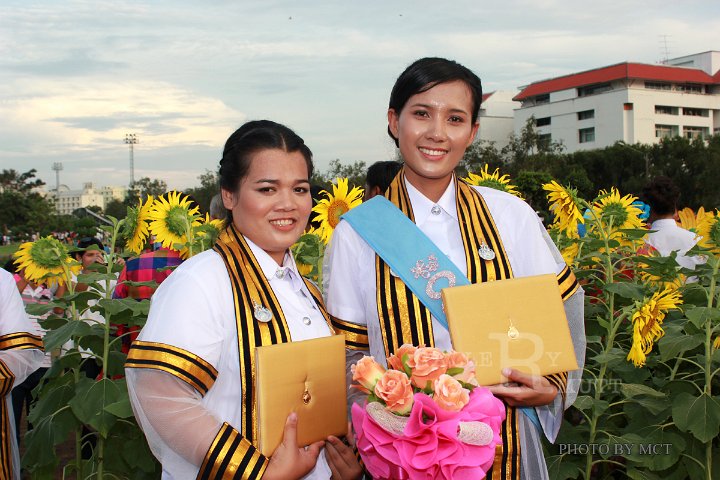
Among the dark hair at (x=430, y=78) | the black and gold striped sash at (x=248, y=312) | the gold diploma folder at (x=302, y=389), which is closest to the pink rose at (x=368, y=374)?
the gold diploma folder at (x=302, y=389)

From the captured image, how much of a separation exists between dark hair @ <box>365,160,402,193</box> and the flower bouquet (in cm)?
265

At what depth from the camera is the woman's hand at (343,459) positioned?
2242 millimetres

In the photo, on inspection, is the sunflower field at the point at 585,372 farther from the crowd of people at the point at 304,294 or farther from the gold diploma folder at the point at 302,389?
the gold diploma folder at the point at 302,389

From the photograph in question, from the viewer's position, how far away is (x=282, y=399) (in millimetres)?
2010

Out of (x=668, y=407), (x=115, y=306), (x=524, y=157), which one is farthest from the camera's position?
(x=524, y=157)

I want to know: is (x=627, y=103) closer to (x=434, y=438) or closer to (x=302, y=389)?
(x=302, y=389)

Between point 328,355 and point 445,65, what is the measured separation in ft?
3.50

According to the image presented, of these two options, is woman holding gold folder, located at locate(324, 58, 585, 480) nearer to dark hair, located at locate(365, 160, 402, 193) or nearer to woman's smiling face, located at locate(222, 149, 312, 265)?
woman's smiling face, located at locate(222, 149, 312, 265)

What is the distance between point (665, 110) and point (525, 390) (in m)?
81.3

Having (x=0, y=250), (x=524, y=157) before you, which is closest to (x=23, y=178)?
(x=524, y=157)

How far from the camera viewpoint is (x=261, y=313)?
2.15 meters

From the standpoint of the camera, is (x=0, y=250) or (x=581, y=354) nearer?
(x=581, y=354)

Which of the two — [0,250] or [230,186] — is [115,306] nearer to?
[0,250]

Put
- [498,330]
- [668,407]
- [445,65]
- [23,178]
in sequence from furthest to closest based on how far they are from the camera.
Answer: [23,178], [668,407], [445,65], [498,330]
